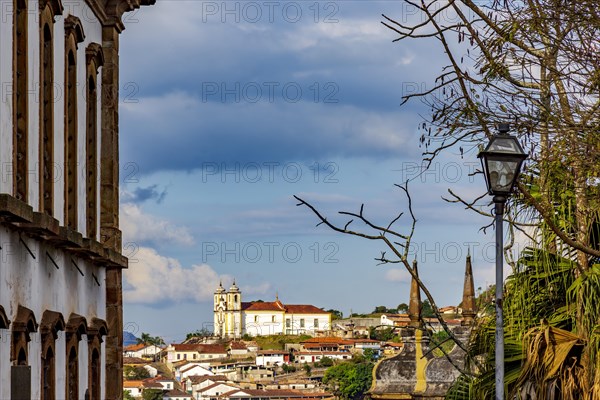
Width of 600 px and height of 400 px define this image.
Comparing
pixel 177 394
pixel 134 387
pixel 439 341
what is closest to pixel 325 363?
pixel 177 394

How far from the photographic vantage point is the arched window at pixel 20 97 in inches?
478

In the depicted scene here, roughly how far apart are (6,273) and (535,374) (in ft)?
14.2

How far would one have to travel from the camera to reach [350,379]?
149125 millimetres

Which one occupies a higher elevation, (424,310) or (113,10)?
(113,10)

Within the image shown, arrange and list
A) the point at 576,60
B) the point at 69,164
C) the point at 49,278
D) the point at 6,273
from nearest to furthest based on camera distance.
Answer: the point at 576,60, the point at 6,273, the point at 49,278, the point at 69,164

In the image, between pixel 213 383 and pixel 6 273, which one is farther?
pixel 213 383

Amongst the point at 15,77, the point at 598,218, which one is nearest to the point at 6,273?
the point at 15,77

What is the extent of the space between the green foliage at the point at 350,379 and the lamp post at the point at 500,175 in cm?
12419

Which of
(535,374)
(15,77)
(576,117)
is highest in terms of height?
(15,77)

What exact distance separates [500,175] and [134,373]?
546 feet

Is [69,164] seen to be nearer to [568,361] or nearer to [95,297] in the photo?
[95,297]

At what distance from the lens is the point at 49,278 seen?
529 inches

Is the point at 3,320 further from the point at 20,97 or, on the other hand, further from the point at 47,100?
the point at 47,100

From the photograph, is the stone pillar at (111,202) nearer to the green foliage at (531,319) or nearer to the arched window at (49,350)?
the arched window at (49,350)
